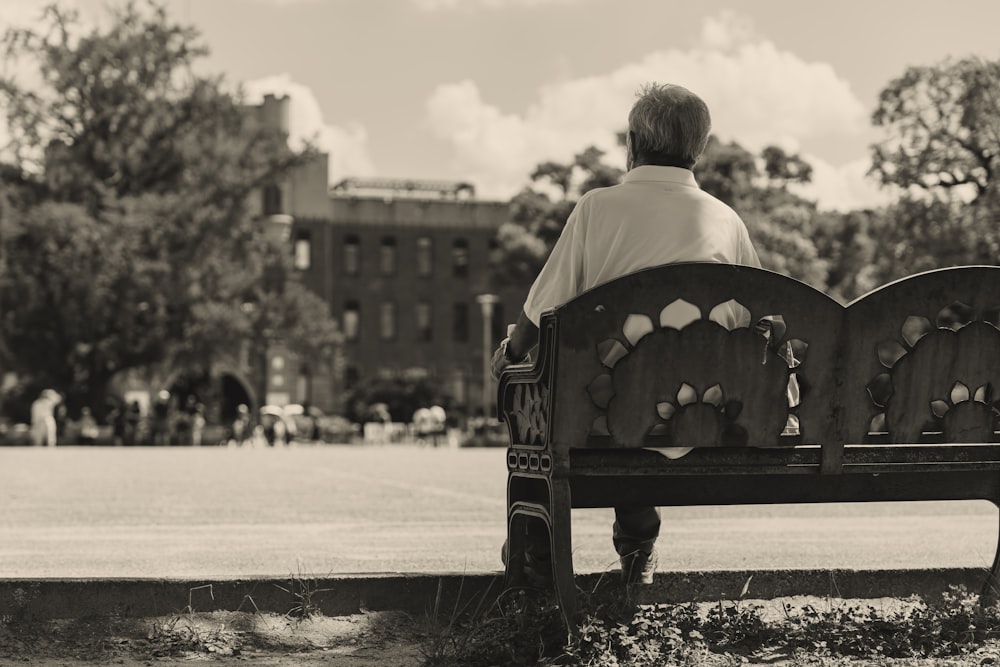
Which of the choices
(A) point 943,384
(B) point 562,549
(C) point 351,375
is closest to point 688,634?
(B) point 562,549

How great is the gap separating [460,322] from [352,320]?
19.1ft

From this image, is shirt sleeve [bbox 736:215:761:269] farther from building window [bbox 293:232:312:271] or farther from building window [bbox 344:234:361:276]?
building window [bbox 344:234:361:276]

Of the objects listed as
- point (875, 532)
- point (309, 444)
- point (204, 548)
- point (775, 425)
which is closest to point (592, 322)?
point (775, 425)

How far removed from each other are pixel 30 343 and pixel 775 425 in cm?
4401

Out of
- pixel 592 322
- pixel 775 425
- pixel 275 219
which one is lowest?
pixel 775 425

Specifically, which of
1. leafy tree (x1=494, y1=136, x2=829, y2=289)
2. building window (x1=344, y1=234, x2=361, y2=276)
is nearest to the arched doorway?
building window (x1=344, y1=234, x2=361, y2=276)

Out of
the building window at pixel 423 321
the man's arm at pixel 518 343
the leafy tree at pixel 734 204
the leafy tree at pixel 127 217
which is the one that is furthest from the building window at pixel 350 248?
the man's arm at pixel 518 343

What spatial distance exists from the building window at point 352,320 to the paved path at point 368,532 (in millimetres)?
59502

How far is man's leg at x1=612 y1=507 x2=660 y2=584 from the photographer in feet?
15.3

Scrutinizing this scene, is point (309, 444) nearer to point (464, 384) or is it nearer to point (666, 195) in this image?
point (464, 384)

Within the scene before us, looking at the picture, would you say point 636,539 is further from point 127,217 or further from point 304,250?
point 304,250

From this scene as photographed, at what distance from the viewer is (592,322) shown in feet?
12.7

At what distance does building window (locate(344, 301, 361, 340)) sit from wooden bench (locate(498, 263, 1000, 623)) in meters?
73.0

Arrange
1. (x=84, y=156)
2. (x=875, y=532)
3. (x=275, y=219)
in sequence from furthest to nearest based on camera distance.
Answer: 1. (x=84, y=156)
2. (x=275, y=219)
3. (x=875, y=532)
